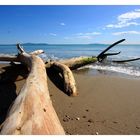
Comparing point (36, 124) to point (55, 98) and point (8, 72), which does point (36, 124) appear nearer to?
point (55, 98)

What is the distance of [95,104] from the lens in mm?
4797

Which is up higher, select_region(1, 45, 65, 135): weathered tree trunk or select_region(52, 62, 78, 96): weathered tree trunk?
select_region(1, 45, 65, 135): weathered tree trunk

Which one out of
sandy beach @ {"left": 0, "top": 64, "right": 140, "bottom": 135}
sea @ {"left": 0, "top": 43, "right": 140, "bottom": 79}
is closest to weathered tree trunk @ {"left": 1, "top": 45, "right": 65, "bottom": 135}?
sandy beach @ {"left": 0, "top": 64, "right": 140, "bottom": 135}

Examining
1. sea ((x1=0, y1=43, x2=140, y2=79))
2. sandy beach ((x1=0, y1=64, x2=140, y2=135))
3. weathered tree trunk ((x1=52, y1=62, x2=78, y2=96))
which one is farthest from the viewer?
sea ((x1=0, y1=43, x2=140, y2=79))

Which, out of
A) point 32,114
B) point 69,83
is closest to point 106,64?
point 69,83

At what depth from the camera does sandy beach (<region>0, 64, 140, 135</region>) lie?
383 centimetres

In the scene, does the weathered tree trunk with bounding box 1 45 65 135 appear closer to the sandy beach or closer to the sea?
the sandy beach

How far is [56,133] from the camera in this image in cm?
263

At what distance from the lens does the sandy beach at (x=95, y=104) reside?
12.6 feet

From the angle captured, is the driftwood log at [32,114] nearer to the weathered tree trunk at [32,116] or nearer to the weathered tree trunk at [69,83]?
the weathered tree trunk at [32,116]

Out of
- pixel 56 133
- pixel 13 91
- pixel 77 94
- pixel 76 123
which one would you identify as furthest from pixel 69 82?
pixel 56 133

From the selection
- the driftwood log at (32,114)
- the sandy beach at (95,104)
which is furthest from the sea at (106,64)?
the driftwood log at (32,114)

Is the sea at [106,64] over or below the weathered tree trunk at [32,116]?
below
